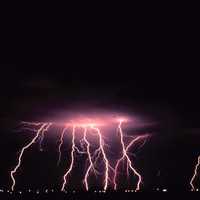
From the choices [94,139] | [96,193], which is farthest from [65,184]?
[96,193]

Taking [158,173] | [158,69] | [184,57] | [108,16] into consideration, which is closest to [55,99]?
[158,69]

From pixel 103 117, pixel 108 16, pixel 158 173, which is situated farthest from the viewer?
pixel 158 173

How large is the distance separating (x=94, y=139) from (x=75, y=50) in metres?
11.9

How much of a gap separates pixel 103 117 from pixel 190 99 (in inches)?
149

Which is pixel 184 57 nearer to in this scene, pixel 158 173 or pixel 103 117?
pixel 103 117

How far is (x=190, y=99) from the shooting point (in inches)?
505

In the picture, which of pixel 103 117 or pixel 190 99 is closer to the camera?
pixel 190 99

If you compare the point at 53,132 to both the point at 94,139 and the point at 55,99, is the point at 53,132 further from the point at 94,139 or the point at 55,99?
the point at 55,99

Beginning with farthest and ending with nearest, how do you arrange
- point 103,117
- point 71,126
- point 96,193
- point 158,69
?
1. point 71,126
2. point 103,117
3. point 96,193
4. point 158,69

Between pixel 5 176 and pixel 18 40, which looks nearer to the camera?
pixel 18 40

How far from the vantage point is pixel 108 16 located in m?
7.47

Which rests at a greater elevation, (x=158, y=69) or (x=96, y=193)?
(x=158, y=69)

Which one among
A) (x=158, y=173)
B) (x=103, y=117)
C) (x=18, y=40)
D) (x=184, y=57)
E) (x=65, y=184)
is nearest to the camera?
(x=18, y=40)

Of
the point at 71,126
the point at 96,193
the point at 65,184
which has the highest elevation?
the point at 71,126
